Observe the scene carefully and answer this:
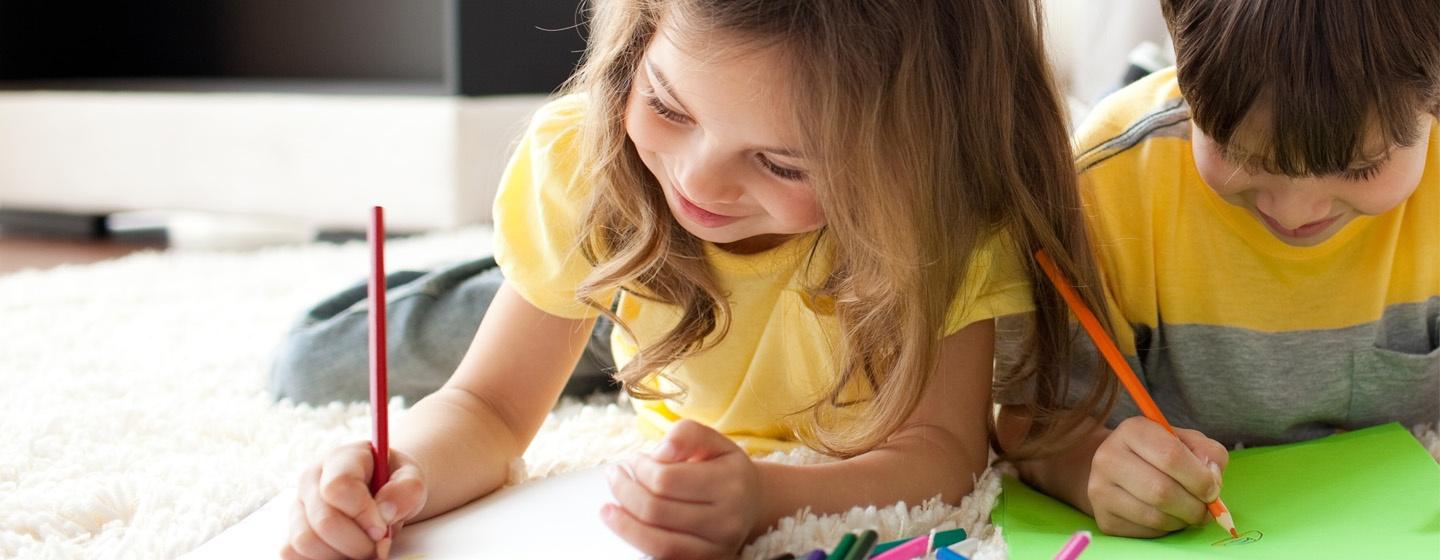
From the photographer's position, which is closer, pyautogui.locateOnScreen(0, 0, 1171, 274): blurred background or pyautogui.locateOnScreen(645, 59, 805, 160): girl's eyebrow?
pyautogui.locateOnScreen(645, 59, 805, 160): girl's eyebrow

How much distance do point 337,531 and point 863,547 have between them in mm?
235

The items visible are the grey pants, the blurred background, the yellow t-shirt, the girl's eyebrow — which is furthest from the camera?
the blurred background

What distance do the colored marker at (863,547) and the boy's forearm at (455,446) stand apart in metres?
0.25

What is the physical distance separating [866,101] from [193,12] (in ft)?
8.59

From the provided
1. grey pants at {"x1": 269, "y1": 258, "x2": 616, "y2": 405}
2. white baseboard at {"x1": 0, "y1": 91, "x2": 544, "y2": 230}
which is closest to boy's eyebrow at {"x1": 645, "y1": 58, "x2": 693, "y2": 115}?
grey pants at {"x1": 269, "y1": 258, "x2": 616, "y2": 405}

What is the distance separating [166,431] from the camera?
0.94m

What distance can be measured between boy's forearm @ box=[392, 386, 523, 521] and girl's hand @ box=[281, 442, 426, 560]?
0.05m

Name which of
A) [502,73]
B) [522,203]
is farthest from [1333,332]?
[502,73]

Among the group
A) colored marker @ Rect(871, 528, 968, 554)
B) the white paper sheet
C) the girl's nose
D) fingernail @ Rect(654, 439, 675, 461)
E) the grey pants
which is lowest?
the grey pants

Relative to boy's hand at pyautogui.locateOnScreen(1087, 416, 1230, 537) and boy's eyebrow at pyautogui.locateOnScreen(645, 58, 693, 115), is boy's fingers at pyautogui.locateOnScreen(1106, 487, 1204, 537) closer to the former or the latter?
boy's hand at pyautogui.locateOnScreen(1087, 416, 1230, 537)

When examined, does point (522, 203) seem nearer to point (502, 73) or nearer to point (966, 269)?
point (966, 269)

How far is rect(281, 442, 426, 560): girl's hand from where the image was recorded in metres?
0.61

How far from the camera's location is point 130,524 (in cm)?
73

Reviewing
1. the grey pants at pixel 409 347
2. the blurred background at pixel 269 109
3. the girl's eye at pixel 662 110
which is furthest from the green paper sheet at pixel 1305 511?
the blurred background at pixel 269 109
